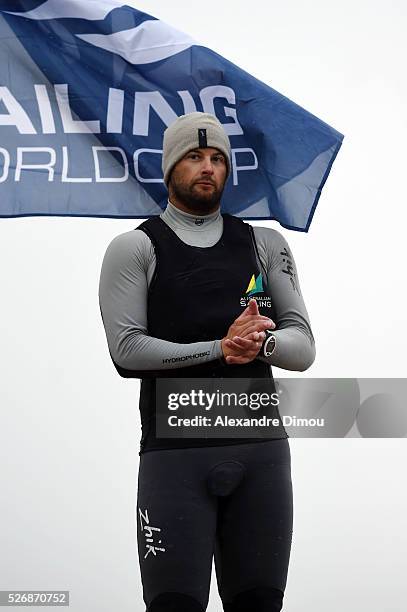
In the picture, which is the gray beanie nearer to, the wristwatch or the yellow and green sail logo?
the yellow and green sail logo

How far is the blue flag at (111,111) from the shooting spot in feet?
9.34

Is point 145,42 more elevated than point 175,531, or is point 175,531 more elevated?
point 145,42

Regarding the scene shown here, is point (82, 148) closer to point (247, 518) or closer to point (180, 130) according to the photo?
point (180, 130)

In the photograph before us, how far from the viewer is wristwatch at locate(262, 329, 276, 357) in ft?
7.36

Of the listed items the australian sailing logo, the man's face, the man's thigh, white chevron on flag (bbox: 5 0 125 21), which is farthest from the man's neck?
white chevron on flag (bbox: 5 0 125 21)

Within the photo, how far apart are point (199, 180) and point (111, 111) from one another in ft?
1.96

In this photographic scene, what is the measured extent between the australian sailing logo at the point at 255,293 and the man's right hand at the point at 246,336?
141mm

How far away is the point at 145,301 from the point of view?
2.34m

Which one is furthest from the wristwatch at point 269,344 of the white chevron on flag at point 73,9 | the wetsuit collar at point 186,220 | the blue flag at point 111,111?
the white chevron on flag at point 73,9

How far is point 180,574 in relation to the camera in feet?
7.14

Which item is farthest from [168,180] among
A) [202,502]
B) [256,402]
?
[202,502]

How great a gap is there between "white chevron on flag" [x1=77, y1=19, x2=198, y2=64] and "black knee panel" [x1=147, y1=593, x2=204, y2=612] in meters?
1.43

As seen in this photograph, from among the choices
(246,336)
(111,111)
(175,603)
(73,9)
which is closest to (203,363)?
(246,336)

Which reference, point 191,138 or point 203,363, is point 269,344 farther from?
point 191,138
